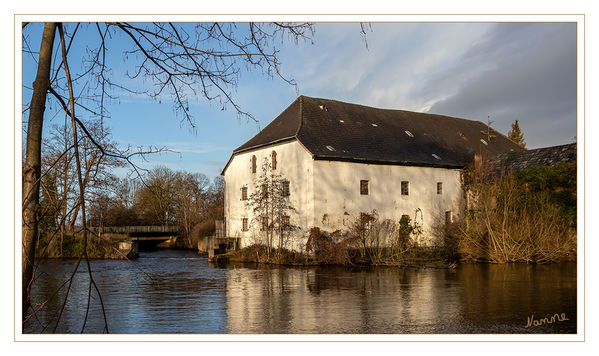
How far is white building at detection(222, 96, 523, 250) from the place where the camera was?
26375 mm

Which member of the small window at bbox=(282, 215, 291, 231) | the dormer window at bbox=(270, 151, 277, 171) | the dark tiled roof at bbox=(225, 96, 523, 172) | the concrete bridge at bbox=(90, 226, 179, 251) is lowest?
the concrete bridge at bbox=(90, 226, 179, 251)

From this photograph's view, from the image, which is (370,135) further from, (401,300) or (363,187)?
(401,300)

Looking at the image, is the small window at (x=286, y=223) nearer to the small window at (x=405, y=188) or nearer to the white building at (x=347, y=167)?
the white building at (x=347, y=167)

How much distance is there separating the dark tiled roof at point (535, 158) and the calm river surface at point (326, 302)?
885 centimetres

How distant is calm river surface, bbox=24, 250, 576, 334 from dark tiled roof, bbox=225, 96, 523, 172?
892cm

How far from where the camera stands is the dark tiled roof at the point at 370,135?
2779cm

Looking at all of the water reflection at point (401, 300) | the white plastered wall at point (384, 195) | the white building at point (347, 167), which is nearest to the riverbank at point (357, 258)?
the white building at point (347, 167)

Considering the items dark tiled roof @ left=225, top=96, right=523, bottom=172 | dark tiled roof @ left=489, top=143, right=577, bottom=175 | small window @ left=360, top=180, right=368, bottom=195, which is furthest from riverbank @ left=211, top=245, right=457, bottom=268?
dark tiled roof @ left=489, top=143, right=577, bottom=175

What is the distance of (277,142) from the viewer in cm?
2833

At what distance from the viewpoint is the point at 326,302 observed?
40.7 ft

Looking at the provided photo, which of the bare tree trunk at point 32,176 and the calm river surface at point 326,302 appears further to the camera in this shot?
the calm river surface at point 326,302

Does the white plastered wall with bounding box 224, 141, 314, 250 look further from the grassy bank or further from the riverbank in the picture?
the grassy bank
